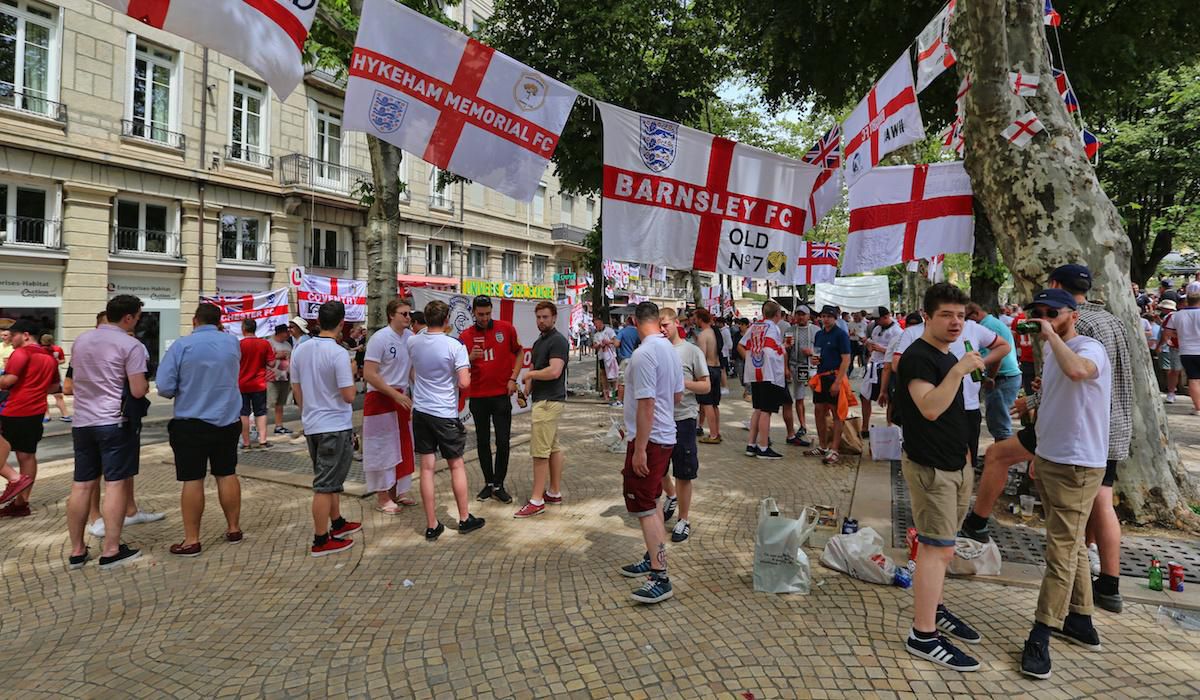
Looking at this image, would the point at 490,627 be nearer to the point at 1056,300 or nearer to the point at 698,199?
the point at 1056,300

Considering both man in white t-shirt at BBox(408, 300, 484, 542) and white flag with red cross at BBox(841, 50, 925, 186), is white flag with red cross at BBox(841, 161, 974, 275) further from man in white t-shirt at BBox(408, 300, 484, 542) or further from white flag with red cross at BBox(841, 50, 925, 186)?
man in white t-shirt at BBox(408, 300, 484, 542)

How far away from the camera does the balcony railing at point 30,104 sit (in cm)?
1519

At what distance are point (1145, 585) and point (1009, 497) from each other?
1.80 meters

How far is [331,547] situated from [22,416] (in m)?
3.33

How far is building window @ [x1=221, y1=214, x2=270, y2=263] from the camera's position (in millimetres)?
20266

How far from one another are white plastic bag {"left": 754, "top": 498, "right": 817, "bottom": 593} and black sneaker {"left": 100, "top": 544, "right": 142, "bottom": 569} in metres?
4.53

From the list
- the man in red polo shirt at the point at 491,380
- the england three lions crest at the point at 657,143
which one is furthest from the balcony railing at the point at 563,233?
the england three lions crest at the point at 657,143

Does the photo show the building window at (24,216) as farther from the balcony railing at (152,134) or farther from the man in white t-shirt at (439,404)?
the man in white t-shirt at (439,404)

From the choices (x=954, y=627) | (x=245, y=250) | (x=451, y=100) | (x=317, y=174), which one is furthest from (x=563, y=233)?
(x=954, y=627)

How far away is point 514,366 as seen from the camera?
6102 millimetres

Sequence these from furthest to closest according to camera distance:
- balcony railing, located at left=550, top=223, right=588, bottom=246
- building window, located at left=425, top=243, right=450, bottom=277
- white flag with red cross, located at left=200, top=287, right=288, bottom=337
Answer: balcony railing, located at left=550, top=223, right=588, bottom=246, building window, located at left=425, top=243, right=450, bottom=277, white flag with red cross, located at left=200, top=287, right=288, bottom=337

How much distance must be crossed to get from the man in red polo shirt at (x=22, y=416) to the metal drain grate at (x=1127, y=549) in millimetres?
7506

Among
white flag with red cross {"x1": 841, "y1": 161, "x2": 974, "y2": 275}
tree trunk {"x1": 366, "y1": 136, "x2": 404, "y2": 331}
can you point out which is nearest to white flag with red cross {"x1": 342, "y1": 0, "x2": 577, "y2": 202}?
tree trunk {"x1": 366, "y1": 136, "x2": 404, "y2": 331}

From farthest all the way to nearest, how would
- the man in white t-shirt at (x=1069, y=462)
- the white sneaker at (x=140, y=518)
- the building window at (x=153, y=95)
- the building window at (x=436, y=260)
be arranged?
the building window at (x=436, y=260) < the building window at (x=153, y=95) < the white sneaker at (x=140, y=518) < the man in white t-shirt at (x=1069, y=462)
